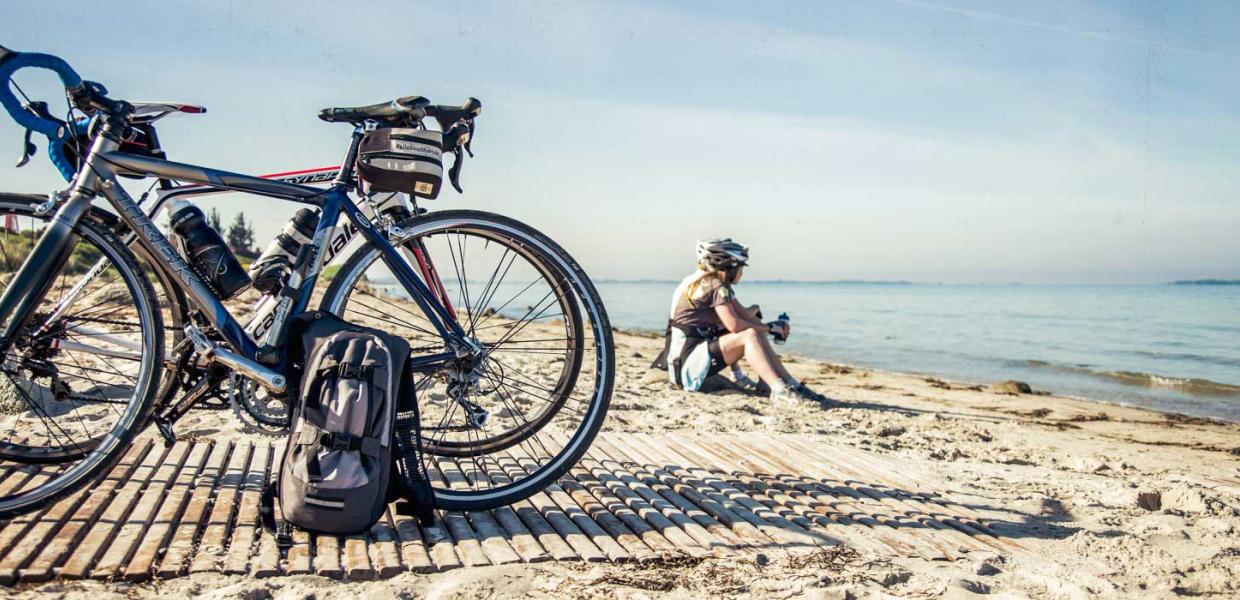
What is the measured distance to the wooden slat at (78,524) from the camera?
212 centimetres

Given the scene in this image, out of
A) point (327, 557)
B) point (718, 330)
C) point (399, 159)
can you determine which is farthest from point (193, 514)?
point (718, 330)

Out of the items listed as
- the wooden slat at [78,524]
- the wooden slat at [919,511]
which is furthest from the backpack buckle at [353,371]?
the wooden slat at [919,511]

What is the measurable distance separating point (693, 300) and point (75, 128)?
16.4ft

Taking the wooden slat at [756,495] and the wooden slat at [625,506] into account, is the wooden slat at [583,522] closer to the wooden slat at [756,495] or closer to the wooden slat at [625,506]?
the wooden slat at [625,506]

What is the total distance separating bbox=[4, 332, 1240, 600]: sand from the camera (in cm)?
224

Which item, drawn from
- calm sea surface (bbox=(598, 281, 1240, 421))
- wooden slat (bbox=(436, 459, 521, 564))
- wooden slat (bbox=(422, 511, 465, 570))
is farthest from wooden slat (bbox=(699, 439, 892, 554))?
calm sea surface (bbox=(598, 281, 1240, 421))

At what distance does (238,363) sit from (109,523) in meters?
0.58

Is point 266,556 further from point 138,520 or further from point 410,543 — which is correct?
point 138,520

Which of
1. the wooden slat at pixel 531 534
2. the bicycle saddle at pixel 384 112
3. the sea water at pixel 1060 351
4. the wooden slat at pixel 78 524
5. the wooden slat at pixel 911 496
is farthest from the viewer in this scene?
the sea water at pixel 1060 351

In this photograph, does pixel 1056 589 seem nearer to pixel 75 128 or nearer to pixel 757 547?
pixel 757 547

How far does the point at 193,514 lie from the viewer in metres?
2.59

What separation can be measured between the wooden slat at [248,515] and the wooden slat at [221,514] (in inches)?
0.8

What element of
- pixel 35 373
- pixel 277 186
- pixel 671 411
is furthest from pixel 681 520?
pixel 671 411

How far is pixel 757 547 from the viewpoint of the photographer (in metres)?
2.61
